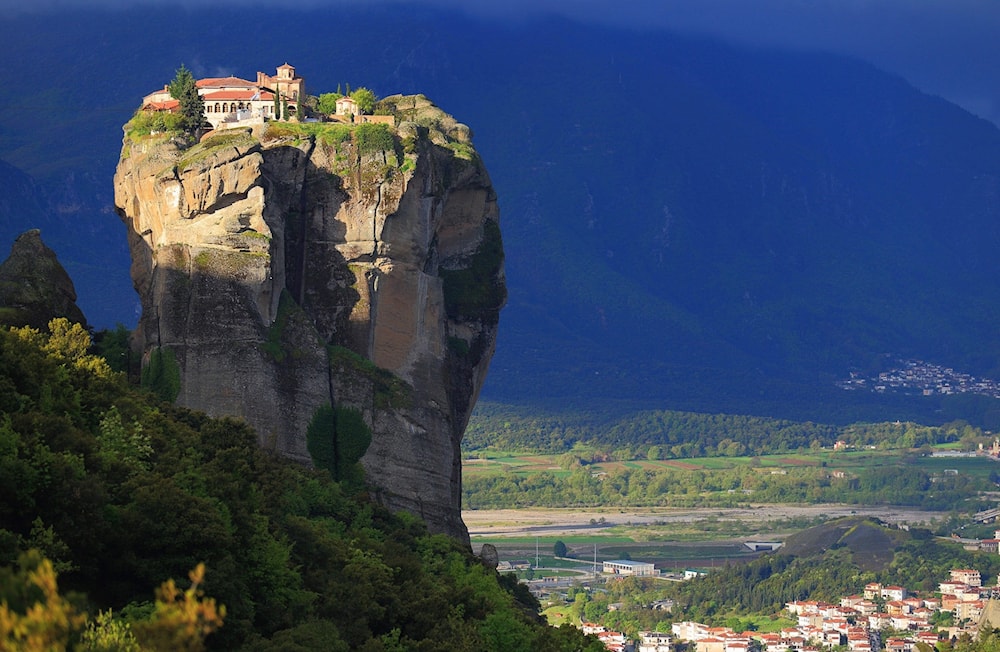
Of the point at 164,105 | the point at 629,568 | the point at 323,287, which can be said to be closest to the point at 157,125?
the point at 164,105

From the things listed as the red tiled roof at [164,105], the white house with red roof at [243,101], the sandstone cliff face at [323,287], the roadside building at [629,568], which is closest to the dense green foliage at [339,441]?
the sandstone cliff face at [323,287]

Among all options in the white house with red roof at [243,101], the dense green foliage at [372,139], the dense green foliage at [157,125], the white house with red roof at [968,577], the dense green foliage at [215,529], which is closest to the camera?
the dense green foliage at [215,529]

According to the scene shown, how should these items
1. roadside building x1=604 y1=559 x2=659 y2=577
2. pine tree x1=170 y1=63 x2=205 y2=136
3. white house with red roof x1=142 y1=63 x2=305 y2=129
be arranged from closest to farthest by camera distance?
Result: 1. pine tree x1=170 y1=63 x2=205 y2=136
2. white house with red roof x1=142 y1=63 x2=305 y2=129
3. roadside building x1=604 y1=559 x2=659 y2=577

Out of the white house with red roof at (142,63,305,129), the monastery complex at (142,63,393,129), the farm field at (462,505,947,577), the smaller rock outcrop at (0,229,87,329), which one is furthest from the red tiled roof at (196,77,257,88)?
the farm field at (462,505,947,577)

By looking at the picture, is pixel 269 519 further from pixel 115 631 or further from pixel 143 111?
pixel 143 111

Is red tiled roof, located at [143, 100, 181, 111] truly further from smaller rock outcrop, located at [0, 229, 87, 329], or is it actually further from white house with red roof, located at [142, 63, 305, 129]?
smaller rock outcrop, located at [0, 229, 87, 329]

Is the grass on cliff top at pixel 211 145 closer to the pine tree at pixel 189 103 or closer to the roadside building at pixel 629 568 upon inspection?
the pine tree at pixel 189 103

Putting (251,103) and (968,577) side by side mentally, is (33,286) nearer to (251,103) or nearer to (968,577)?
(251,103)
